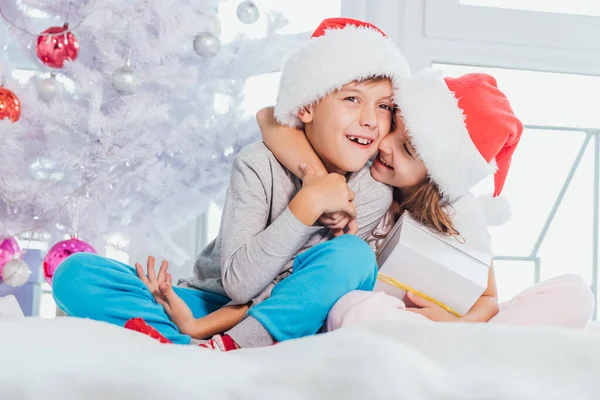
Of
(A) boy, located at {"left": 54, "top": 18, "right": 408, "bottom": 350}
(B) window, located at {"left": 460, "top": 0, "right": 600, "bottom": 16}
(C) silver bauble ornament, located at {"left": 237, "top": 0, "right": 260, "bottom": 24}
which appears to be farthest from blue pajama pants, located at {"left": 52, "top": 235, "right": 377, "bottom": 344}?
(B) window, located at {"left": 460, "top": 0, "right": 600, "bottom": 16}

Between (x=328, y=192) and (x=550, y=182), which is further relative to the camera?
(x=550, y=182)

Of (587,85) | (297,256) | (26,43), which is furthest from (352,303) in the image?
(587,85)

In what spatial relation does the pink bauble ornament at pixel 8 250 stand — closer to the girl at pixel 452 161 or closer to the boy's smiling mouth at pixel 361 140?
the girl at pixel 452 161

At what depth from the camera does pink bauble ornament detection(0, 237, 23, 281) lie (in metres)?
1.62

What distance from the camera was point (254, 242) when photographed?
46.3 inches

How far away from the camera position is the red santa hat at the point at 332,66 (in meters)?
1.26

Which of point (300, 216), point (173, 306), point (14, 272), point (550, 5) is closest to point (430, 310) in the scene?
point (300, 216)

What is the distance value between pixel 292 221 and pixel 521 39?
1.42 meters

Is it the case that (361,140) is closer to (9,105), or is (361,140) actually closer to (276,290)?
(276,290)

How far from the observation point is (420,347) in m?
0.57

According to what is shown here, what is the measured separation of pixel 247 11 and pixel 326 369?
4.84ft

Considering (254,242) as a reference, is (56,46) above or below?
above

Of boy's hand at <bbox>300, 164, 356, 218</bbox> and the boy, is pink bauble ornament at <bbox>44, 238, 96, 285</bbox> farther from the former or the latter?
boy's hand at <bbox>300, 164, 356, 218</bbox>

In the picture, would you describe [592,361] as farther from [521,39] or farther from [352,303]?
[521,39]
